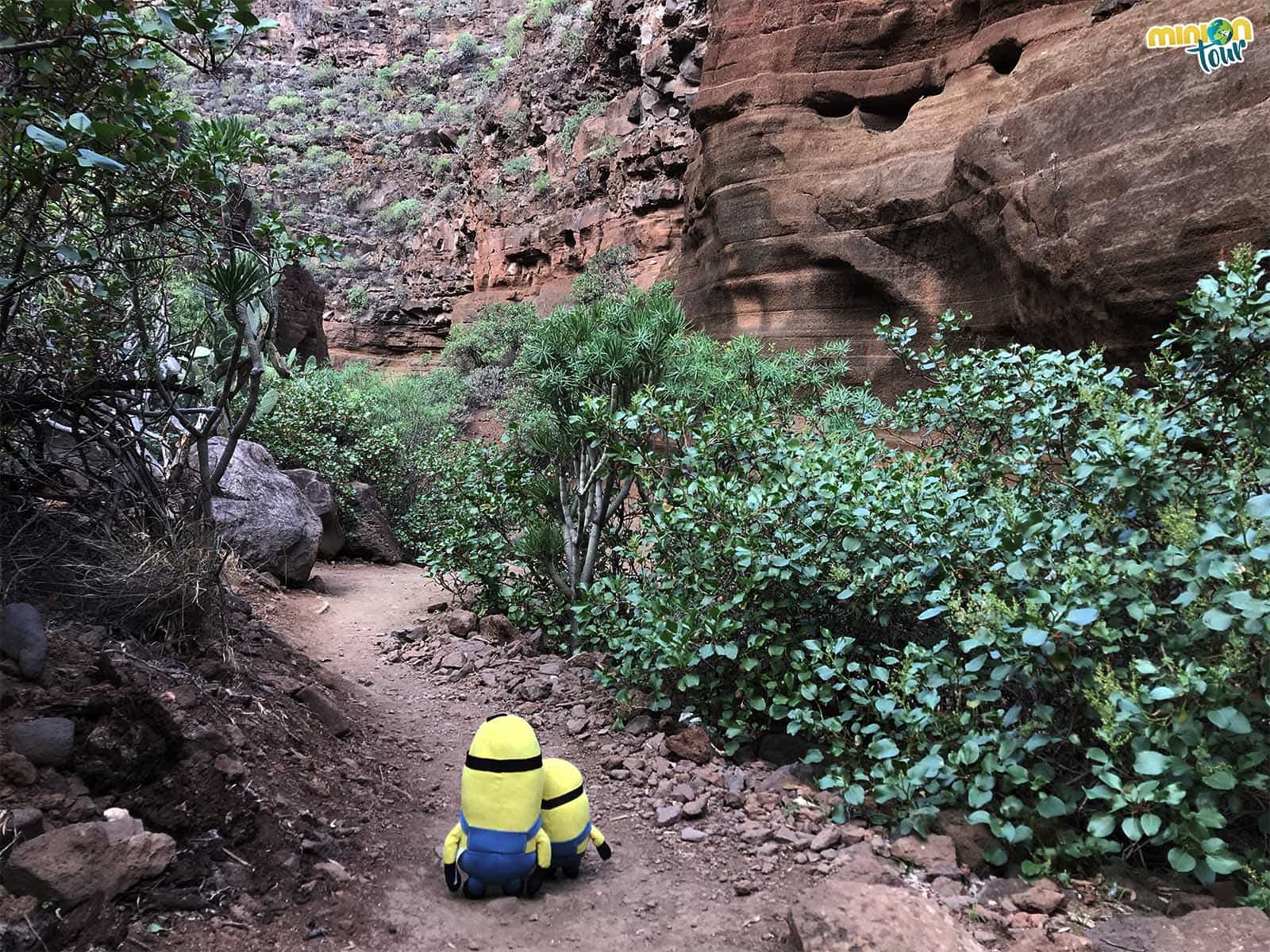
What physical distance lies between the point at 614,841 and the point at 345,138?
148 feet

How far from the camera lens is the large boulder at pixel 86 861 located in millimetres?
2035

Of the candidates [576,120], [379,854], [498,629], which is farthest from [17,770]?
[576,120]

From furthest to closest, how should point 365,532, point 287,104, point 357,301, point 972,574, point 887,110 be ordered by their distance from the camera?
1. point 287,104
2. point 357,301
3. point 887,110
4. point 365,532
5. point 972,574

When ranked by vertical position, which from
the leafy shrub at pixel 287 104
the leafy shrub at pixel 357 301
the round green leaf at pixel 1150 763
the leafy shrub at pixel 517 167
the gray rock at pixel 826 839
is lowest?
the gray rock at pixel 826 839

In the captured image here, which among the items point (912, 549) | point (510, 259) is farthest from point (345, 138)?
point (912, 549)

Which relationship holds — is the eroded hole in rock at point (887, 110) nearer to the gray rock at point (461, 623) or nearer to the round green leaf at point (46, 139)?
the gray rock at point (461, 623)

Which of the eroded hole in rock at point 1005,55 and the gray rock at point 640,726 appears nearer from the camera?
the gray rock at point 640,726

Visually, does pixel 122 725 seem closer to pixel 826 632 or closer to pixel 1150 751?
pixel 826 632

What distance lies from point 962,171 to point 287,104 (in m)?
43.1

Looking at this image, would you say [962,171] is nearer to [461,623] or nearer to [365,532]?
[461,623]

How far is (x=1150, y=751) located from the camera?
254 cm

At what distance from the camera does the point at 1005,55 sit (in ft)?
37.0

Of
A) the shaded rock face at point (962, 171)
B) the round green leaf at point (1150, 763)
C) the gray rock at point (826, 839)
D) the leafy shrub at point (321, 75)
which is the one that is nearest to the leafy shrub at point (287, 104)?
the leafy shrub at point (321, 75)

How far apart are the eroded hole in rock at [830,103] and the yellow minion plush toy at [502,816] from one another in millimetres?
13588
